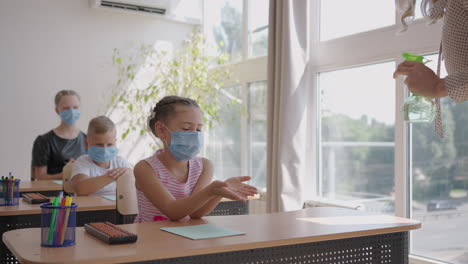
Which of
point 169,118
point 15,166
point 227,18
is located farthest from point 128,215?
point 227,18

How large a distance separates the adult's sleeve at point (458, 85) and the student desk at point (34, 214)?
2.10 metres

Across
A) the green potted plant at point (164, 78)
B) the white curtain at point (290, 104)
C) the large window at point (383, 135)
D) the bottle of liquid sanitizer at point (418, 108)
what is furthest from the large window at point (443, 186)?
the green potted plant at point (164, 78)

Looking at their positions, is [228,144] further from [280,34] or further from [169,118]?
[169,118]

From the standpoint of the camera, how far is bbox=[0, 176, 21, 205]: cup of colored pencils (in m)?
3.05

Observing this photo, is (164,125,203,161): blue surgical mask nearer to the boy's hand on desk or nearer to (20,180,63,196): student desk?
the boy's hand on desk

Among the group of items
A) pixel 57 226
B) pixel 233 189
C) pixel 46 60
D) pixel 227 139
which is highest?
pixel 46 60

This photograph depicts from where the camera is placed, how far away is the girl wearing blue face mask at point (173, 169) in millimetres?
2365

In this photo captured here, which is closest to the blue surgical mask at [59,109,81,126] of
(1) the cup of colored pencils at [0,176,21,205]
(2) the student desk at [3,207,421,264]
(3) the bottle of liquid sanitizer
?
(1) the cup of colored pencils at [0,176,21,205]

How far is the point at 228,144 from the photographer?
19.5ft

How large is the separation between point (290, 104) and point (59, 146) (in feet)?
6.73

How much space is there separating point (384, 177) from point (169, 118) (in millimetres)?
2005

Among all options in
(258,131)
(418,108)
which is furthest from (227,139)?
(418,108)

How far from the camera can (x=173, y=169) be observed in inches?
101

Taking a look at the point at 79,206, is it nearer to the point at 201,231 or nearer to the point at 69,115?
the point at 201,231
